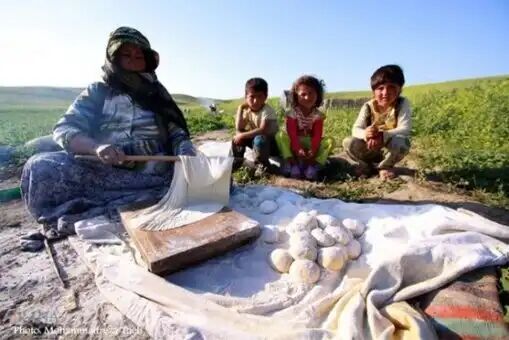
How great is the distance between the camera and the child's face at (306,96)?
3.79 metres

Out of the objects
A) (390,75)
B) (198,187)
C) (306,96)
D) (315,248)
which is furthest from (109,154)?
(390,75)

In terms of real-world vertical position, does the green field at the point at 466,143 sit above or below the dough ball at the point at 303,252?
above

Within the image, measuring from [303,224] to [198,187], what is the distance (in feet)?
2.79

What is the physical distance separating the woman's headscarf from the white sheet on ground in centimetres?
126

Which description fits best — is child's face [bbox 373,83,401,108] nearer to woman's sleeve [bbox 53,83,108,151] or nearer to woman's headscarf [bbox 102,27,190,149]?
woman's headscarf [bbox 102,27,190,149]

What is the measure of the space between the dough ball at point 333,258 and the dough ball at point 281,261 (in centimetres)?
18

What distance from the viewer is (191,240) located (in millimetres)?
2162

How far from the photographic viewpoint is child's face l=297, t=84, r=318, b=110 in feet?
12.4

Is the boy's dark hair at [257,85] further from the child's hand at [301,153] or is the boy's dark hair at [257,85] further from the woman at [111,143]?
the woman at [111,143]

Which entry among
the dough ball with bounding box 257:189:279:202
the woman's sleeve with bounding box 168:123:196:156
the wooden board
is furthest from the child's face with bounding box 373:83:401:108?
the wooden board

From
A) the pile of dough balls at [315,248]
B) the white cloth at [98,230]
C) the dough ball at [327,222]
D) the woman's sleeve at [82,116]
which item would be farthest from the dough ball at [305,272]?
the woman's sleeve at [82,116]

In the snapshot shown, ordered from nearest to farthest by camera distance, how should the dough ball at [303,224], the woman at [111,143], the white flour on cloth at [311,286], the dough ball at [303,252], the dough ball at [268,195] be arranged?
the white flour on cloth at [311,286] → the dough ball at [303,252] → the dough ball at [303,224] → the woman at [111,143] → the dough ball at [268,195]

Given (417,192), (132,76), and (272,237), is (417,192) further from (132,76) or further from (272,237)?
(132,76)

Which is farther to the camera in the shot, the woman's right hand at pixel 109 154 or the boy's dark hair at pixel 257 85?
the boy's dark hair at pixel 257 85
